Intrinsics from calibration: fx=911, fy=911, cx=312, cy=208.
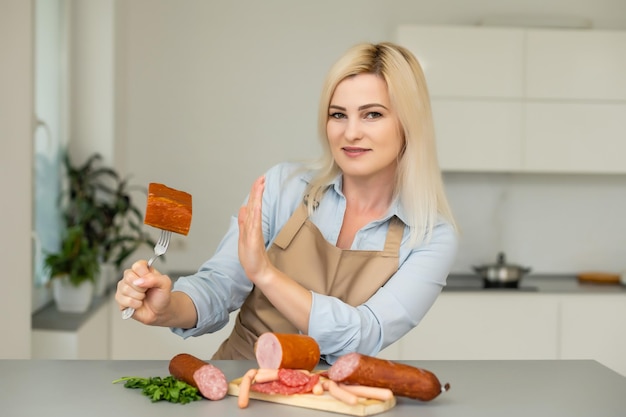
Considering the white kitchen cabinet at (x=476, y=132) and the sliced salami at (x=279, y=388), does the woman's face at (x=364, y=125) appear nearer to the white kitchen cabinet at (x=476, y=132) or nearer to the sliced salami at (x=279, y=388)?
the sliced salami at (x=279, y=388)

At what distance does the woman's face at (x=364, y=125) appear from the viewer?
2.16 meters

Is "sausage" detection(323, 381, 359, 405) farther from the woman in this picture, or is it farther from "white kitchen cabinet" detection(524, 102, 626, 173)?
"white kitchen cabinet" detection(524, 102, 626, 173)

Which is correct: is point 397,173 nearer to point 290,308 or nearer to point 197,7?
point 290,308

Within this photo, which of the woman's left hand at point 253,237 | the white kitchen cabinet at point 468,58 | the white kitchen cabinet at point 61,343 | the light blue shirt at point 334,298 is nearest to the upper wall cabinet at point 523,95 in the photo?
the white kitchen cabinet at point 468,58

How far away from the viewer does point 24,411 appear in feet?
4.97

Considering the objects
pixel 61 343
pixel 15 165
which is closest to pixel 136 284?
pixel 15 165

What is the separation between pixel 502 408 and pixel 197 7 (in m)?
3.87

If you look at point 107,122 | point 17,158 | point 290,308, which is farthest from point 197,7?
point 290,308

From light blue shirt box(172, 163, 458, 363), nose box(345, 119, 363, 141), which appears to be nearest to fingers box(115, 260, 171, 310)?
light blue shirt box(172, 163, 458, 363)

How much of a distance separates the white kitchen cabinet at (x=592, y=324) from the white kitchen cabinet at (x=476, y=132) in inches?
33.2

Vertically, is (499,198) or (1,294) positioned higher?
(499,198)

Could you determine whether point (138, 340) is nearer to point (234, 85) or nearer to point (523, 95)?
point (234, 85)

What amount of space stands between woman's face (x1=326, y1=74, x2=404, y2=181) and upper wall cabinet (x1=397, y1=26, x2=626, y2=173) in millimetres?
2638

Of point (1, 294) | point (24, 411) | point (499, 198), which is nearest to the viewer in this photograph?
point (24, 411)
